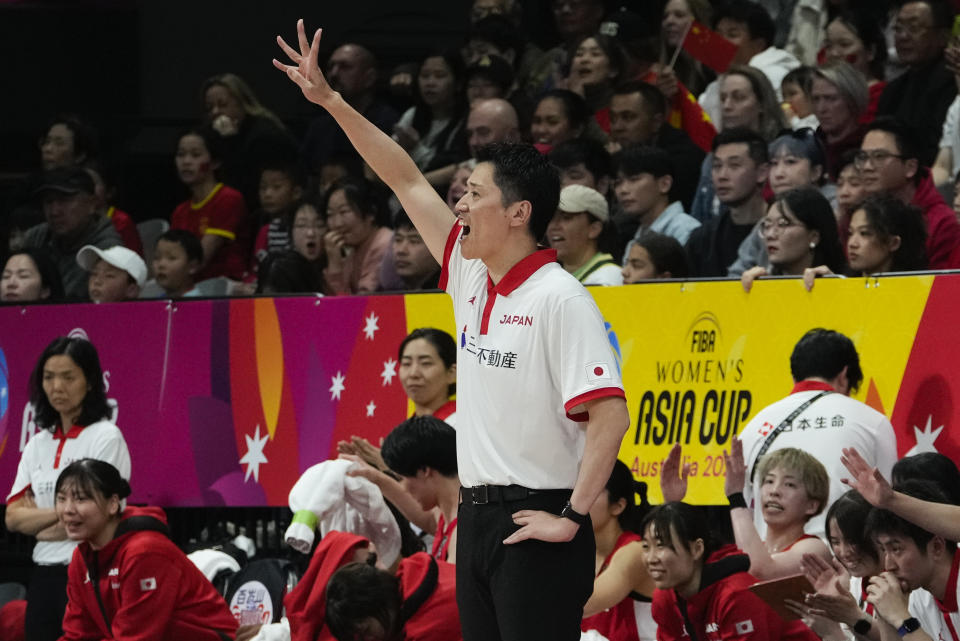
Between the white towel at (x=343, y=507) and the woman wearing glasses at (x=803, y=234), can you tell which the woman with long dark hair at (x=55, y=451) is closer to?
the white towel at (x=343, y=507)

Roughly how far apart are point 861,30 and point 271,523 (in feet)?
16.4

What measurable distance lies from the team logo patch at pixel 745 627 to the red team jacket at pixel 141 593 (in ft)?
7.93

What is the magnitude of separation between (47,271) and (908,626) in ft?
21.8

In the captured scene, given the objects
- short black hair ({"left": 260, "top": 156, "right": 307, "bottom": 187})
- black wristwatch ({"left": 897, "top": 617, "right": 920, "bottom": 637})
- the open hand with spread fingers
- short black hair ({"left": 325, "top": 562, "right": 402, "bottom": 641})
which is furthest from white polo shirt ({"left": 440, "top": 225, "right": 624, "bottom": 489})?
short black hair ({"left": 260, "top": 156, "right": 307, "bottom": 187})

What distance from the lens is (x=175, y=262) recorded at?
10445 mm

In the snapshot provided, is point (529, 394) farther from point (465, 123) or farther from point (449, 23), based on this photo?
point (449, 23)

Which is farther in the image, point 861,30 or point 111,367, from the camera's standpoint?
point 861,30

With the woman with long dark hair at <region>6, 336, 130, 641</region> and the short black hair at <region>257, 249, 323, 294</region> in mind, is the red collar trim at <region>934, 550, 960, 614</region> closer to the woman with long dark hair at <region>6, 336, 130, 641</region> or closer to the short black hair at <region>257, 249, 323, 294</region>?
the woman with long dark hair at <region>6, 336, 130, 641</region>

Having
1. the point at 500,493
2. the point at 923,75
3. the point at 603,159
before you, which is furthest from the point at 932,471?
the point at 923,75

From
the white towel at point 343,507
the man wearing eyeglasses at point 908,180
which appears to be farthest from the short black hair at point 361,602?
the man wearing eyeglasses at point 908,180

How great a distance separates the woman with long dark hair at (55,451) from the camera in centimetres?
808

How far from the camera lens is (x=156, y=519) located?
295 inches

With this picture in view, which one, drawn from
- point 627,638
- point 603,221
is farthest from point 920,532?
point 603,221

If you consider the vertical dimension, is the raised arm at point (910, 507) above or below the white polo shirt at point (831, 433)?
below
